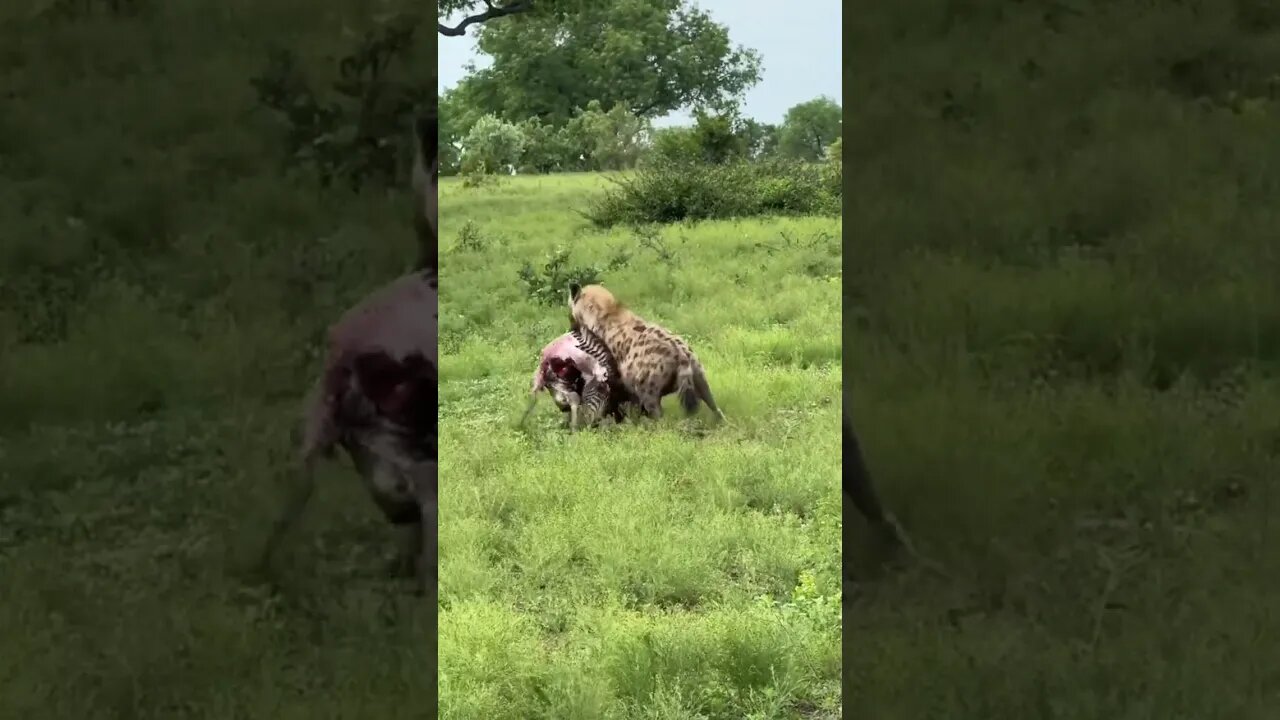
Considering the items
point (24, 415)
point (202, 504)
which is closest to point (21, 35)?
point (24, 415)

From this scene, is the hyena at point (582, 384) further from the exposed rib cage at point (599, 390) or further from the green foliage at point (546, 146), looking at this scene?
the green foliage at point (546, 146)

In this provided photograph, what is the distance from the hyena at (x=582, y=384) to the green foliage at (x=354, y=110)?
1.20 m

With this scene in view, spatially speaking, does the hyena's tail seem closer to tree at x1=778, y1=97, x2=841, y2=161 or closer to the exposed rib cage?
the exposed rib cage

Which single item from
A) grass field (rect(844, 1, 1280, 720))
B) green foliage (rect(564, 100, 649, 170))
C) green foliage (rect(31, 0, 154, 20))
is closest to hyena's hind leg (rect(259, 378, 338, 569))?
green foliage (rect(31, 0, 154, 20))

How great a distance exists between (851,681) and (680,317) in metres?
1.54

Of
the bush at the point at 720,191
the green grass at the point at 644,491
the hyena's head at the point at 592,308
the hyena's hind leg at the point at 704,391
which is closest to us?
the green grass at the point at 644,491

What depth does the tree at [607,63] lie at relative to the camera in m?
2.09

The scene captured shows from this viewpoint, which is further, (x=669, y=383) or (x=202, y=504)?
(x=669, y=383)

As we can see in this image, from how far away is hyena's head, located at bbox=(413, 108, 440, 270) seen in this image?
0.94 m

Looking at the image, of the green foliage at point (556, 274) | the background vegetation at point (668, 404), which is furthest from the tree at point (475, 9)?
the green foliage at point (556, 274)

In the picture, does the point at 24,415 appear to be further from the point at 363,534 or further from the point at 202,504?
the point at 363,534

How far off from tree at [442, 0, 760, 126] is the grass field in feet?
3.79

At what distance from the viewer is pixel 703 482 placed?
182cm

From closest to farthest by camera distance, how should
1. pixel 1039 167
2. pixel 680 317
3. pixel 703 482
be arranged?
1. pixel 1039 167
2. pixel 703 482
3. pixel 680 317
